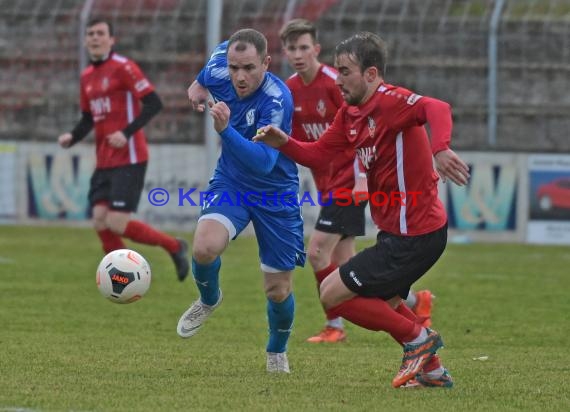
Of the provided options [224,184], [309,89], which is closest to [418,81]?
[309,89]

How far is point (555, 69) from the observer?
1783 cm

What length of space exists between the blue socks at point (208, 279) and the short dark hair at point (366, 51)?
67.2 inches

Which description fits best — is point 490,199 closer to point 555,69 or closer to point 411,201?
point 555,69

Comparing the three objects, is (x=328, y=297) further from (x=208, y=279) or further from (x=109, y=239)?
(x=109, y=239)

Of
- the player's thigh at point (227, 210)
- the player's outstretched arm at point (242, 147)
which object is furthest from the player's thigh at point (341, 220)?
the player's outstretched arm at point (242, 147)

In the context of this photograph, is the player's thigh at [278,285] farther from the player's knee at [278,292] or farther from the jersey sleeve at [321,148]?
the jersey sleeve at [321,148]

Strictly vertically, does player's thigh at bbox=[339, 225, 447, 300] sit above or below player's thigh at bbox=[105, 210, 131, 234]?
above

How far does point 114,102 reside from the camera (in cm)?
1198

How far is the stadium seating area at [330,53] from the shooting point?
58.1 feet

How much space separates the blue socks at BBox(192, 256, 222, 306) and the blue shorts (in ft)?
0.86

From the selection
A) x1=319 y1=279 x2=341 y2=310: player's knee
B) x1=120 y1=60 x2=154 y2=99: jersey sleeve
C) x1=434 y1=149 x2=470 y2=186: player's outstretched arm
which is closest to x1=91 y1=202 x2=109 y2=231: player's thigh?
x1=120 y1=60 x2=154 y2=99: jersey sleeve

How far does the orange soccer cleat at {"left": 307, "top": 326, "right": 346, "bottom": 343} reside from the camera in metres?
9.22

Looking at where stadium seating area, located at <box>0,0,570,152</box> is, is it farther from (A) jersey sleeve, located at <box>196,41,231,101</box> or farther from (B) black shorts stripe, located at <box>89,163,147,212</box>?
(A) jersey sleeve, located at <box>196,41,231,101</box>

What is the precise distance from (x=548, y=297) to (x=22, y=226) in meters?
9.48
